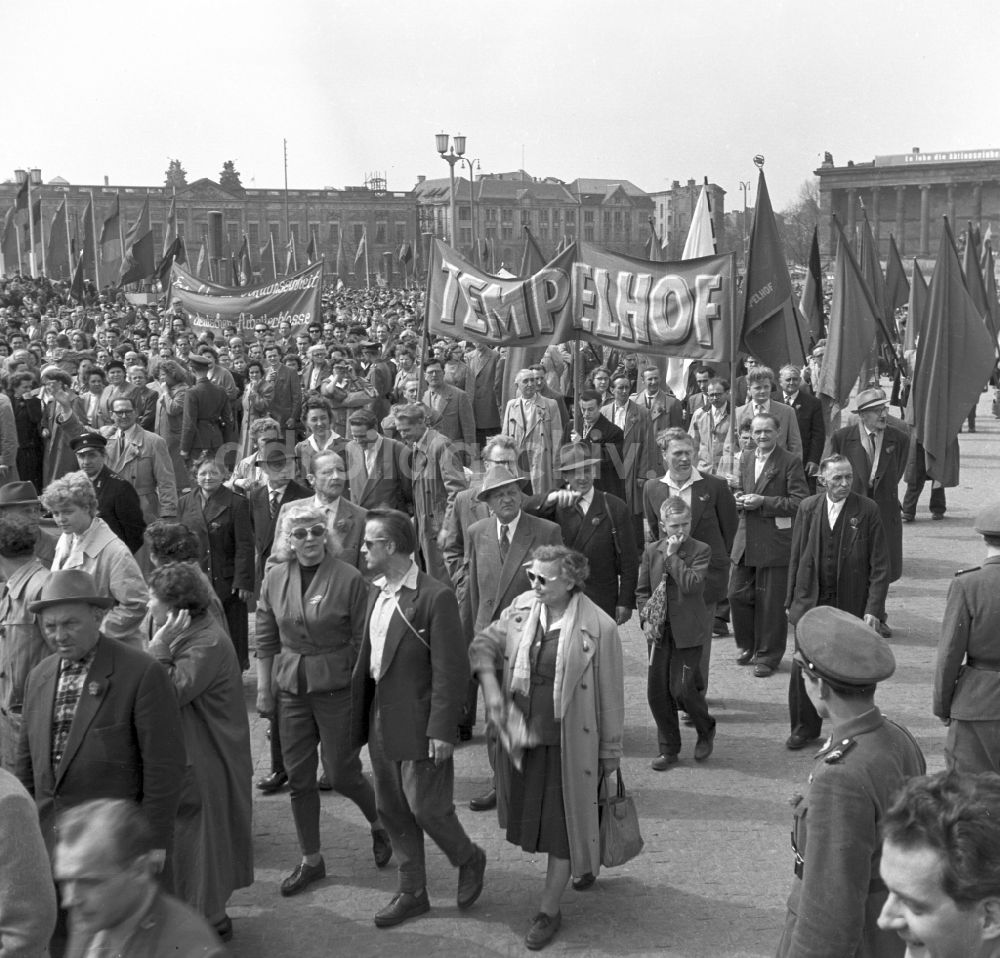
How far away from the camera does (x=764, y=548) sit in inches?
340

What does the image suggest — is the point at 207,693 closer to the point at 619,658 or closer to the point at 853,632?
the point at 619,658

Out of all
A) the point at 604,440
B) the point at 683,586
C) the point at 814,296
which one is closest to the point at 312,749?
the point at 683,586

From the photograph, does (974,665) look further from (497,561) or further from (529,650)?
(497,561)

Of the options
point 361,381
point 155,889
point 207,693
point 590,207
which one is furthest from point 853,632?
point 590,207

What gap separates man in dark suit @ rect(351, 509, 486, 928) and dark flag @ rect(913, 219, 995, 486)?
6.82m

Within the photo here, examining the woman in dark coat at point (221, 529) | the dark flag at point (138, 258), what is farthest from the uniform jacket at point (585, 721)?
the dark flag at point (138, 258)

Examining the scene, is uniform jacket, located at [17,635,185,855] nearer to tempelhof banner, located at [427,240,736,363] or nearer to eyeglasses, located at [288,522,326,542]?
eyeglasses, located at [288,522,326,542]

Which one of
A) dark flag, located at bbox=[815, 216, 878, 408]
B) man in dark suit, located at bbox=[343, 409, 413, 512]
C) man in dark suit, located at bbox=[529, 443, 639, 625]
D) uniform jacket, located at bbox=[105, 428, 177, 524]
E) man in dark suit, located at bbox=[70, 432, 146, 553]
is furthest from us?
dark flag, located at bbox=[815, 216, 878, 408]

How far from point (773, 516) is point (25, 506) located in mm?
4650

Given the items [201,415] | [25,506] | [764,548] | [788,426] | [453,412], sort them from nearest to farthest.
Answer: [25,506] < [764,548] < [788,426] < [201,415] < [453,412]

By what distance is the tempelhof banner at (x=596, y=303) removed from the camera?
1038 cm

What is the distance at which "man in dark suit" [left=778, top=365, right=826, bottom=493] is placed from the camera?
1205cm

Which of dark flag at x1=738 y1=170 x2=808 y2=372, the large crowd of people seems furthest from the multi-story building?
the large crowd of people

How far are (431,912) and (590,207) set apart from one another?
133881 millimetres
